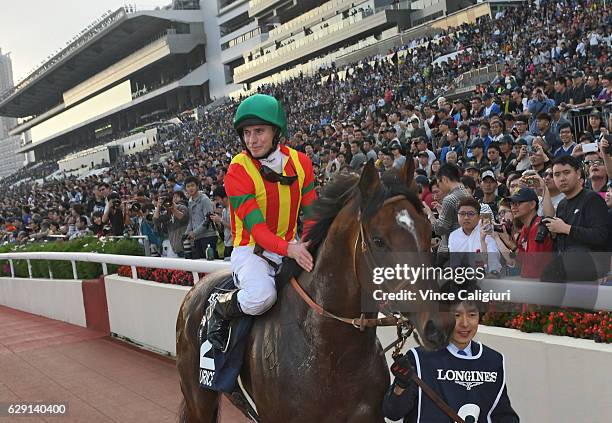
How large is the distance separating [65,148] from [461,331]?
316 feet

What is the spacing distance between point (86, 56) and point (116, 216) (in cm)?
7226

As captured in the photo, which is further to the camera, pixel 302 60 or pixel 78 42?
pixel 78 42

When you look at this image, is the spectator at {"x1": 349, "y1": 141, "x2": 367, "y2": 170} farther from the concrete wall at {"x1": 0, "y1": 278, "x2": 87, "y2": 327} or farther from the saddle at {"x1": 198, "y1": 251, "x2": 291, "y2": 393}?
the saddle at {"x1": 198, "y1": 251, "x2": 291, "y2": 393}

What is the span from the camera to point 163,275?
23.7 feet

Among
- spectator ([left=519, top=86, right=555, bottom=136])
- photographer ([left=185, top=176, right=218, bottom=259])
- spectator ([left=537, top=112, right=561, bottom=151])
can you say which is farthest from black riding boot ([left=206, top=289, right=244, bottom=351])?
spectator ([left=519, top=86, right=555, bottom=136])

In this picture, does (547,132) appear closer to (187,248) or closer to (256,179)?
(187,248)

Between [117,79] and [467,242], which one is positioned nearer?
[467,242]

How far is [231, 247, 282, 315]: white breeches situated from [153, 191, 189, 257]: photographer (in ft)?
17.5

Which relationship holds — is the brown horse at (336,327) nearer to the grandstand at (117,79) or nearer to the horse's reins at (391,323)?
the horse's reins at (391,323)

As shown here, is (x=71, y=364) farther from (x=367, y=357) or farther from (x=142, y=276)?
(x=367, y=357)

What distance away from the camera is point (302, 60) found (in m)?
49.0

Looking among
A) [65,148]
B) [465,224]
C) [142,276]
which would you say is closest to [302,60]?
[142,276]

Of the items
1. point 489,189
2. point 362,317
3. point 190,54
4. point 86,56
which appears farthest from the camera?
point 86,56

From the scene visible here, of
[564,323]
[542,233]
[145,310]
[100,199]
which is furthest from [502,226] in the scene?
[100,199]
